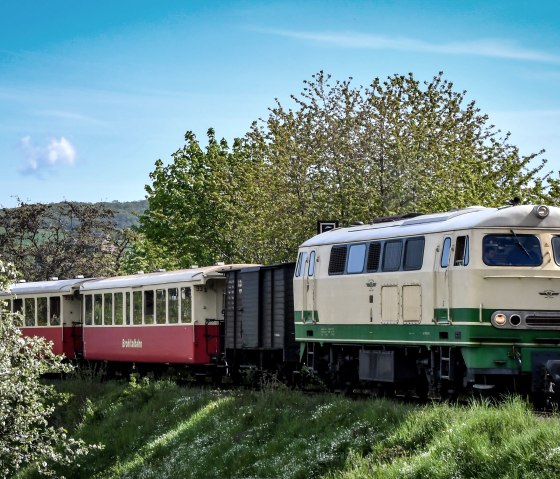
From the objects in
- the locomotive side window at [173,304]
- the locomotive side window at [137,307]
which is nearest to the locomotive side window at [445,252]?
the locomotive side window at [173,304]

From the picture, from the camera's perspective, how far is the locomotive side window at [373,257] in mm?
22469

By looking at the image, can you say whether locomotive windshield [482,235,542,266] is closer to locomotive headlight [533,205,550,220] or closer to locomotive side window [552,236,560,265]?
locomotive side window [552,236,560,265]

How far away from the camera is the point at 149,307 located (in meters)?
34.0

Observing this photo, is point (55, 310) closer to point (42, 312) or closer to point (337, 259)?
point (42, 312)

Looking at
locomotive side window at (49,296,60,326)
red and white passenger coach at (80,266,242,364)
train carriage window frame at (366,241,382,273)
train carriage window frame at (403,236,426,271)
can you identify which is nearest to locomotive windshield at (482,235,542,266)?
train carriage window frame at (403,236,426,271)

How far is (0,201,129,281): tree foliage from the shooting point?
6956 centimetres

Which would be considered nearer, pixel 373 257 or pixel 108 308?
pixel 373 257

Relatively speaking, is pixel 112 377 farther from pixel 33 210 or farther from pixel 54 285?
pixel 33 210

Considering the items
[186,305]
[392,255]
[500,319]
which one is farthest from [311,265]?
[186,305]

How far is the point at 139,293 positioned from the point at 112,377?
186 inches

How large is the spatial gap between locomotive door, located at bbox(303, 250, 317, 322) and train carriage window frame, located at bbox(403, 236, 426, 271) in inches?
149

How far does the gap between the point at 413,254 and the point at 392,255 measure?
73 centimetres

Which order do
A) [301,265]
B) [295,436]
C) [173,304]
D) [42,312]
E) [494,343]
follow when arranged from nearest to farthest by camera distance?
[494,343] < [295,436] < [301,265] < [173,304] < [42,312]

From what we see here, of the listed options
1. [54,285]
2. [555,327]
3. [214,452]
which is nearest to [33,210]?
[54,285]
